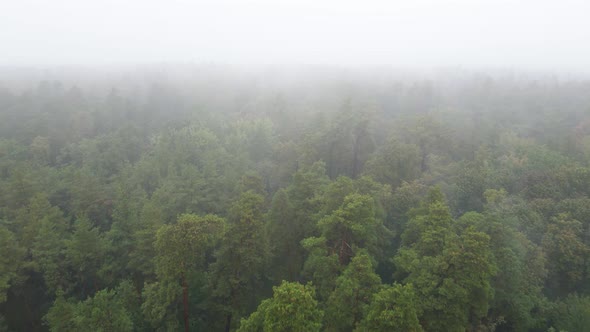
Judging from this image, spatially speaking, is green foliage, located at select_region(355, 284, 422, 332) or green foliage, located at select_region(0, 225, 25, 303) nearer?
green foliage, located at select_region(355, 284, 422, 332)

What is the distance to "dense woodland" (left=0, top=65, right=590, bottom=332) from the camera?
52.4 feet

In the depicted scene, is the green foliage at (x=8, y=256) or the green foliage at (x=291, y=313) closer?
the green foliage at (x=291, y=313)

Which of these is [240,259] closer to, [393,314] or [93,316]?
[93,316]

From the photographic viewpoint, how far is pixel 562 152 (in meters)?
39.9

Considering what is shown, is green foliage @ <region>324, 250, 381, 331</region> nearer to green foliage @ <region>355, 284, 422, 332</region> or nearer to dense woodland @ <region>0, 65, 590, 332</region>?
dense woodland @ <region>0, 65, 590, 332</region>

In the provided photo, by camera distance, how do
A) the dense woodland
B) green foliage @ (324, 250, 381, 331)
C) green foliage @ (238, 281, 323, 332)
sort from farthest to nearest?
the dense woodland
green foliage @ (324, 250, 381, 331)
green foliage @ (238, 281, 323, 332)

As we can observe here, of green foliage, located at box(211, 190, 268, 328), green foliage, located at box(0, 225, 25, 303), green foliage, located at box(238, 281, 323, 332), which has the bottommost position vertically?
green foliage, located at box(0, 225, 25, 303)

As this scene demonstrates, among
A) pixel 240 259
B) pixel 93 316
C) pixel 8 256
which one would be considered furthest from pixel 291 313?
pixel 8 256

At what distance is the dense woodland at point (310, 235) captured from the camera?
1596 centimetres

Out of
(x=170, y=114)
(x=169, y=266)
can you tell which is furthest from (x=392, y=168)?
(x=170, y=114)

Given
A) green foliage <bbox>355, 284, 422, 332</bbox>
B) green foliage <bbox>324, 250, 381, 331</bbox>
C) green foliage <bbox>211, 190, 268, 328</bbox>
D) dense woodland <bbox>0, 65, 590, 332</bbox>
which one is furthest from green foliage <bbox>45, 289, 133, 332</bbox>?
green foliage <bbox>355, 284, 422, 332</bbox>

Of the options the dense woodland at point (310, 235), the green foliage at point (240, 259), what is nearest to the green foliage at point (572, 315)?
the dense woodland at point (310, 235)

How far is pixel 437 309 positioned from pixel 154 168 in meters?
38.3

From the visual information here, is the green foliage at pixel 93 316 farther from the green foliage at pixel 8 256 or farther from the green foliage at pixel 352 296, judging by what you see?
the green foliage at pixel 352 296
